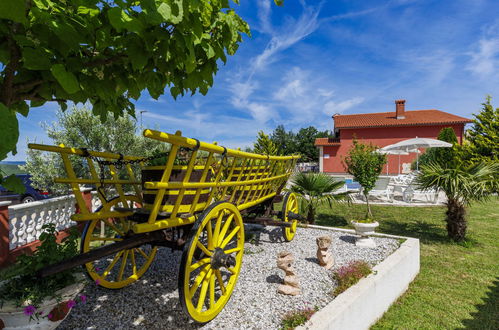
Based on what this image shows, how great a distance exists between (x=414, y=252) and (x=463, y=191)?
7.06 ft

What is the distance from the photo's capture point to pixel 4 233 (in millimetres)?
4000

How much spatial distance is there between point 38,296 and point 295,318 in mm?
1964

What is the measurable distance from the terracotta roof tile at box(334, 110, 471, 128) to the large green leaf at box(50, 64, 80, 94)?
2670cm

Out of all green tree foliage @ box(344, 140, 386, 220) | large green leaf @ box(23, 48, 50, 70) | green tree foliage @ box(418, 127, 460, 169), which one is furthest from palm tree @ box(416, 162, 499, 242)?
large green leaf @ box(23, 48, 50, 70)

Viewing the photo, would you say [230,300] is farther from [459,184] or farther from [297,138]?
[297,138]

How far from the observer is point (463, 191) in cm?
541

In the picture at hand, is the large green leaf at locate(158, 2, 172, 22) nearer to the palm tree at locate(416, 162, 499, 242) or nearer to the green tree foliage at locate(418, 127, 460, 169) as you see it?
the palm tree at locate(416, 162, 499, 242)

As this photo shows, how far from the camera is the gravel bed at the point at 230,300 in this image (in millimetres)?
2418

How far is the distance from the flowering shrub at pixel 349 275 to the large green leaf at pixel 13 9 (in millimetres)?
3211

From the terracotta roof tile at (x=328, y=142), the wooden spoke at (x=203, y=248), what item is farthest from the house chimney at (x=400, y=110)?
the wooden spoke at (x=203, y=248)

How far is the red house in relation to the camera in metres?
24.0

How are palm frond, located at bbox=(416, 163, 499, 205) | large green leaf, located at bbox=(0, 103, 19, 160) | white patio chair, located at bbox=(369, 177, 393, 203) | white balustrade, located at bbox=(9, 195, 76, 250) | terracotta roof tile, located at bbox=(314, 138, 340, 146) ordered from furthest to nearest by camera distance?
terracotta roof tile, located at bbox=(314, 138, 340, 146) → white patio chair, located at bbox=(369, 177, 393, 203) → palm frond, located at bbox=(416, 163, 499, 205) → white balustrade, located at bbox=(9, 195, 76, 250) → large green leaf, located at bbox=(0, 103, 19, 160)

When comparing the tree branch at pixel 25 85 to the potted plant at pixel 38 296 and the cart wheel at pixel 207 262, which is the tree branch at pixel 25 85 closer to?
the potted plant at pixel 38 296

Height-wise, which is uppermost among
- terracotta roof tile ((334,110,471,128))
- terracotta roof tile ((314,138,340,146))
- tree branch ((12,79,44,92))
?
terracotta roof tile ((334,110,471,128))
